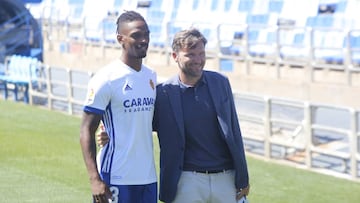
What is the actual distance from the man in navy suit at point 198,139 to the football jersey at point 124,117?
0.12 m

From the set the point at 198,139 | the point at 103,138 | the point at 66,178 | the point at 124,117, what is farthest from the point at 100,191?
the point at 66,178

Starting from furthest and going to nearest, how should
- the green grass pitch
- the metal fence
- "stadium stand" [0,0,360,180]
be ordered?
"stadium stand" [0,0,360,180] → the metal fence → the green grass pitch

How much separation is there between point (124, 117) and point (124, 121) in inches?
1.0

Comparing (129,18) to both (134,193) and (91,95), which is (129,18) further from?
(134,193)

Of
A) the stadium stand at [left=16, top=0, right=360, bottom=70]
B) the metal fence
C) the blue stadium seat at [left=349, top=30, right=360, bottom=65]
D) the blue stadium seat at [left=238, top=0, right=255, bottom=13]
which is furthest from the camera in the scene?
the blue stadium seat at [left=238, top=0, right=255, bottom=13]

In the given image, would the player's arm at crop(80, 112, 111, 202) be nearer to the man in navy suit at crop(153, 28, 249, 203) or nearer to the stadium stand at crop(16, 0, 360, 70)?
the man in navy suit at crop(153, 28, 249, 203)

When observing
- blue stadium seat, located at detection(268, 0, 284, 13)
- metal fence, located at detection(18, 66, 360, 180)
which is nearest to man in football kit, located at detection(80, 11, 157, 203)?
metal fence, located at detection(18, 66, 360, 180)

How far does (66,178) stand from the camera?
11703mm

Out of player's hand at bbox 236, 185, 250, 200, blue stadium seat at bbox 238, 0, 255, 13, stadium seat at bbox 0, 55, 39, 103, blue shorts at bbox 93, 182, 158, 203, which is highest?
blue shorts at bbox 93, 182, 158, 203

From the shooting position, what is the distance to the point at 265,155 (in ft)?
44.9

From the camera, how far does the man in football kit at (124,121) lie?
5.46 meters

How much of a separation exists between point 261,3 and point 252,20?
0.89 m

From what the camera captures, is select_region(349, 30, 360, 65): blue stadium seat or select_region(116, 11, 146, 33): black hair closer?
select_region(116, 11, 146, 33): black hair

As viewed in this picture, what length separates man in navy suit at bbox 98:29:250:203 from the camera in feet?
18.5
